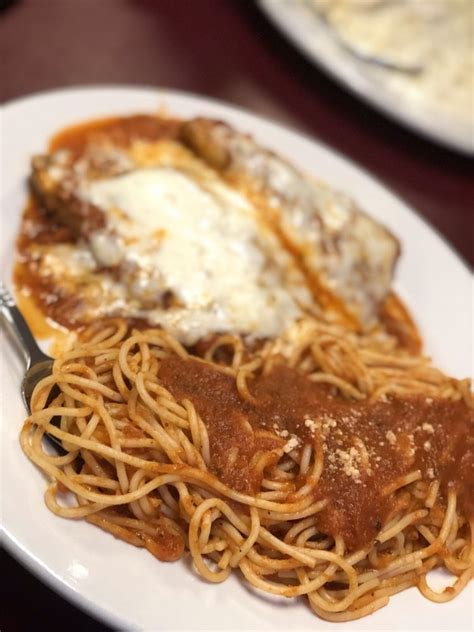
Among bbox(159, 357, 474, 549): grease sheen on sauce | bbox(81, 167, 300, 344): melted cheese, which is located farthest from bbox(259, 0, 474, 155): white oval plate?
bbox(159, 357, 474, 549): grease sheen on sauce

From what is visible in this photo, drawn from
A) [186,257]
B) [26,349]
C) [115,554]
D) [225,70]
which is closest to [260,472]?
[115,554]

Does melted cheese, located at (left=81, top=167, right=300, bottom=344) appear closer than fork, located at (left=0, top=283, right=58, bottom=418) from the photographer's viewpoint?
No

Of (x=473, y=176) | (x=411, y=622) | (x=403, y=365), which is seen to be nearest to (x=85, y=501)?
(x=411, y=622)

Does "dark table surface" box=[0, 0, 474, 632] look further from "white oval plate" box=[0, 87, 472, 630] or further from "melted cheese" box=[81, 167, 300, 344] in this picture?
"melted cheese" box=[81, 167, 300, 344]

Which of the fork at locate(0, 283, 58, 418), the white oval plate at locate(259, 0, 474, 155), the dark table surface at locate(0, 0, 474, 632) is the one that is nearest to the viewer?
the fork at locate(0, 283, 58, 418)

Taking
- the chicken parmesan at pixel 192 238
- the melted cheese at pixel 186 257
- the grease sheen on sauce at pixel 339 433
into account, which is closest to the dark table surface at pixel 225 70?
the chicken parmesan at pixel 192 238

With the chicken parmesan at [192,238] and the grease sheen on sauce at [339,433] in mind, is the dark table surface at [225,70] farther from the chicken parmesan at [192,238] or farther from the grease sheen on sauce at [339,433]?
the grease sheen on sauce at [339,433]

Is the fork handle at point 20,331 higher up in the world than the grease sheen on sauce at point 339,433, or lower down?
lower down

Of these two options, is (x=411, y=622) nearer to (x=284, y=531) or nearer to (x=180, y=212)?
(x=284, y=531)
